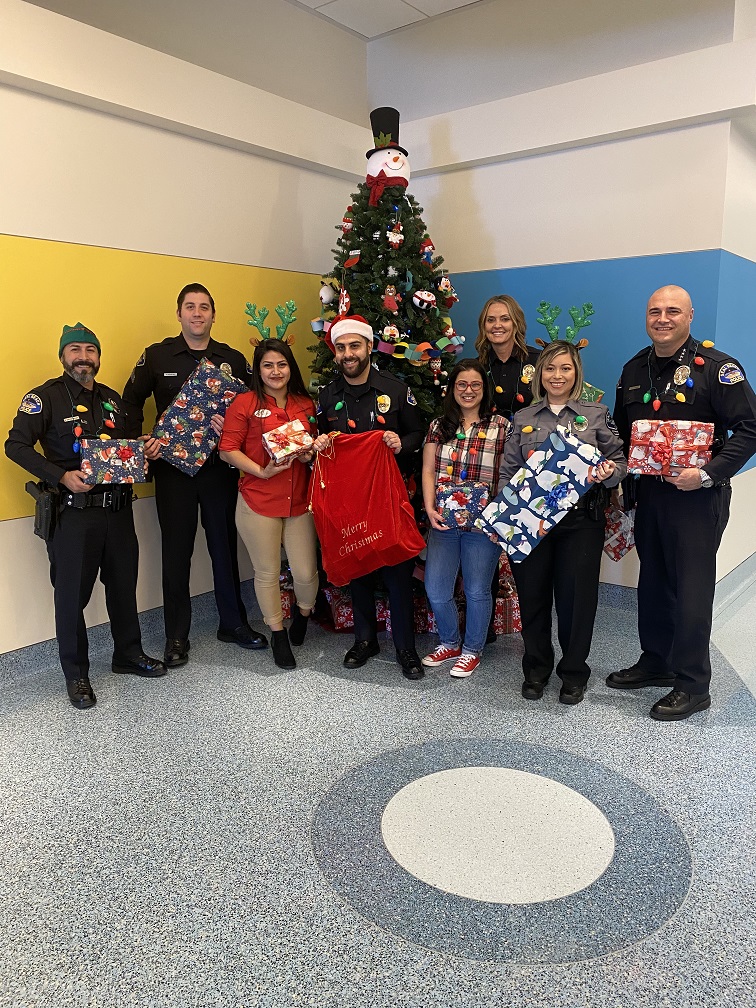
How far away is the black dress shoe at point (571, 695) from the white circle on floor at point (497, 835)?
656 mm

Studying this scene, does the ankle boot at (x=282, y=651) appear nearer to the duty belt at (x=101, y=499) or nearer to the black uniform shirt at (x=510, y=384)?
the duty belt at (x=101, y=499)

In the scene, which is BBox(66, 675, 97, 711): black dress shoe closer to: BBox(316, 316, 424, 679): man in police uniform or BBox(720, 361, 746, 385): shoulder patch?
BBox(316, 316, 424, 679): man in police uniform

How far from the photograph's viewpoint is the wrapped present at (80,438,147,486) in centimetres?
344

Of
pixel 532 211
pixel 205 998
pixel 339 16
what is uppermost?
pixel 339 16

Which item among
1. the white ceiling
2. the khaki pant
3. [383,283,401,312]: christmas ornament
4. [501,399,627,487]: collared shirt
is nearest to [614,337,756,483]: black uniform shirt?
[501,399,627,487]: collared shirt

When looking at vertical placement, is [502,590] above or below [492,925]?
above

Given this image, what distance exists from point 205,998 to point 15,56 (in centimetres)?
380

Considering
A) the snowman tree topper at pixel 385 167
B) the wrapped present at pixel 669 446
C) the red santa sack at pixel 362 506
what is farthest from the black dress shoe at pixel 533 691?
the snowman tree topper at pixel 385 167

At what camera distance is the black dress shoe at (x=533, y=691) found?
3.56 meters

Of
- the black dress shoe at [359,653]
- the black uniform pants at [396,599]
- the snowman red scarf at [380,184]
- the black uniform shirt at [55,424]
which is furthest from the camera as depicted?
the snowman red scarf at [380,184]

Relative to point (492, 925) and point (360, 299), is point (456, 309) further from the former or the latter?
point (492, 925)

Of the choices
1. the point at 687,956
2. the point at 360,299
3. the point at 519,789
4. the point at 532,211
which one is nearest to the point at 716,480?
the point at 519,789

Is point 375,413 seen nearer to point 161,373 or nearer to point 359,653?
point 161,373

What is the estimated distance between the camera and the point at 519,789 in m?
2.83
